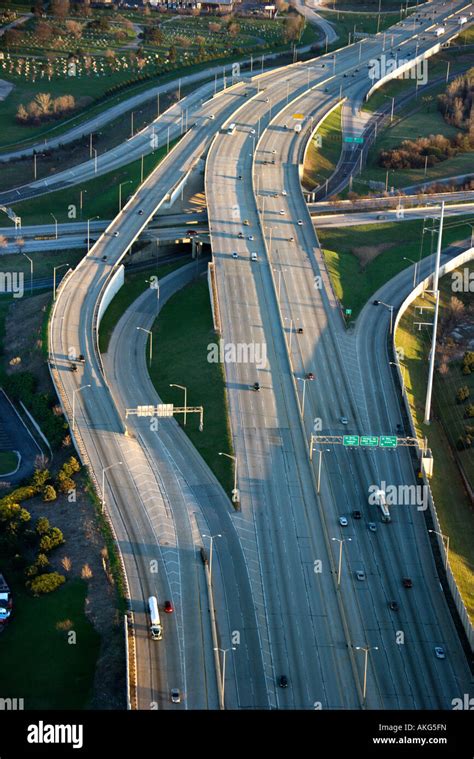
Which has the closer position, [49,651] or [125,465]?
[49,651]

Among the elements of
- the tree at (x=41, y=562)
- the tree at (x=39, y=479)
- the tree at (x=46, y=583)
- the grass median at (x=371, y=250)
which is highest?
the grass median at (x=371, y=250)

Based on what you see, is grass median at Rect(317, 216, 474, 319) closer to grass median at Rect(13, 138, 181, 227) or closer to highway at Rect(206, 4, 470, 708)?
highway at Rect(206, 4, 470, 708)

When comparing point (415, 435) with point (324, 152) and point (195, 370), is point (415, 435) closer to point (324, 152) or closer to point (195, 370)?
point (195, 370)

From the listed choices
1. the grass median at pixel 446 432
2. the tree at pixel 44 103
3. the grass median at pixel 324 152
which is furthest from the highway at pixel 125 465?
the tree at pixel 44 103

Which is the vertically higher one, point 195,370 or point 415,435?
point 195,370

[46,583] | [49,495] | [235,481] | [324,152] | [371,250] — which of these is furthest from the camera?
[324,152]

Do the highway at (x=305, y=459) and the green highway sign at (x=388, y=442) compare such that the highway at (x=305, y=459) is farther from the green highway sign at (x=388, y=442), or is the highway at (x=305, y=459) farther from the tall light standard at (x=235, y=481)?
the green highway sign at (x=388, y=442)

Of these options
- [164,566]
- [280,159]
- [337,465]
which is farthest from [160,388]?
[280,159]

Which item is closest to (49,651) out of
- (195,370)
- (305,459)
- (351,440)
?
(305,459)
